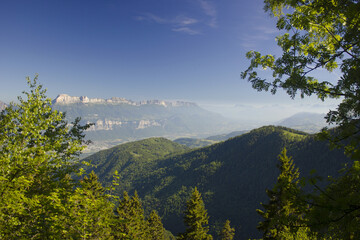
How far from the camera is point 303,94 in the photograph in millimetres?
6426

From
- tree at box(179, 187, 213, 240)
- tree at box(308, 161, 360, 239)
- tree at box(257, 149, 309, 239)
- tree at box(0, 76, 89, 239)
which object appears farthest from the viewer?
tree at box(179, 187, 213, 240)

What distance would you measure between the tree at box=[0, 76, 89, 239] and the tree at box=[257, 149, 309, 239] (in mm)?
7744

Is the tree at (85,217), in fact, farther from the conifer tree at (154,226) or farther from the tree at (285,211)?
the conifer tree at (154,226)

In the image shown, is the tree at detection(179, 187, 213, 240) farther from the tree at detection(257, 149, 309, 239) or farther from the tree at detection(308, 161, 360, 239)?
the tree at detection(308, 161, 360, 239)

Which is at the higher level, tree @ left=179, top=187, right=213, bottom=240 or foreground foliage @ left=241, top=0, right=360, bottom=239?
foreground foliage @ left=241, top=0, right=360, bottom=239

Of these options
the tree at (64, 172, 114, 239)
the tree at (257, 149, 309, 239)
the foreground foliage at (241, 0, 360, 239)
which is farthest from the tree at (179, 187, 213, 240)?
the foreground foliage at (241, 0, 360, 239)

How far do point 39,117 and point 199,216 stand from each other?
28294mm

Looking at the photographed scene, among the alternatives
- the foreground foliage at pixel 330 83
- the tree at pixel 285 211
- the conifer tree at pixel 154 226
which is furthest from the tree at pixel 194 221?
the foreground foliage at pixel 330 83

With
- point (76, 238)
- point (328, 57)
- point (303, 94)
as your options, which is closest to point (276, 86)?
point (303, 94)

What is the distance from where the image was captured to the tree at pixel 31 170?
754 centimetres

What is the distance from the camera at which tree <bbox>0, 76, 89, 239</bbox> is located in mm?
7535

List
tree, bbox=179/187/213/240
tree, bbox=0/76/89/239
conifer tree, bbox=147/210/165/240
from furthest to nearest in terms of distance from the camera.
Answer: conifer tree, bbox=147/210/165/240
tree, bbox=179/187/213/240
tree, bbox=0/76/89/239

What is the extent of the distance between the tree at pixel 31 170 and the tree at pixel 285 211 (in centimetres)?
774

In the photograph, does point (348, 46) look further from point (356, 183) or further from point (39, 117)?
point (39, 117)
